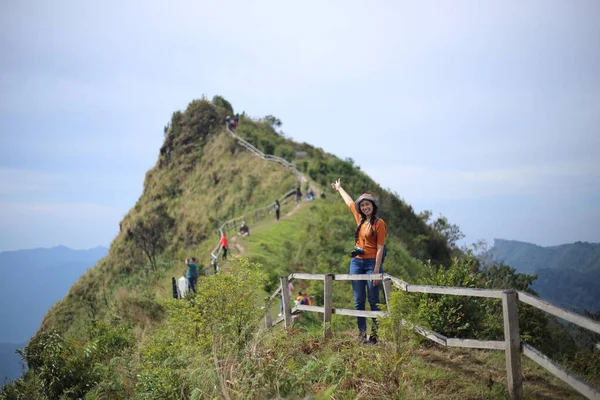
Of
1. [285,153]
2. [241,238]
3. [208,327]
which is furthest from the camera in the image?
[285,153]

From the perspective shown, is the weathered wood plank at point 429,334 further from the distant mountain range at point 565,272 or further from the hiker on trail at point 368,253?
the distant mountain range at point 565,272

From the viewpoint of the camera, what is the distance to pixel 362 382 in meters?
4.99

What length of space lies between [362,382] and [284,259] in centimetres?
1311

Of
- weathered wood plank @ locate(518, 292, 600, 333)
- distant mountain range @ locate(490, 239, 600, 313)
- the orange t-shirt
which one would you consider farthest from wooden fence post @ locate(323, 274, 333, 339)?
distant mountain range @ locate(490, 239, 600, 313)

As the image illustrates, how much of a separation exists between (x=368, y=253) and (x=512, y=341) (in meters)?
2.62

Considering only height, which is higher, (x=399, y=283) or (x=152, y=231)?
(x=152, y=231)

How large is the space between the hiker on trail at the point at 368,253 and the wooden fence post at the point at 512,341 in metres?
2.26

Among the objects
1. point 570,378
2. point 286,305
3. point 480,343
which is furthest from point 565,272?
point 570,378

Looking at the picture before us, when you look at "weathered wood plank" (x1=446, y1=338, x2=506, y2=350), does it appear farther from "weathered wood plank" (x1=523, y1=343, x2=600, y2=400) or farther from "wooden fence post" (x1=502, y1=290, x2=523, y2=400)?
"weathered wood plank" (x1=523, y1=343, x2=600, y2=400)

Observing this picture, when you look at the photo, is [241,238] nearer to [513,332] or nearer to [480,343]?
[480,343]

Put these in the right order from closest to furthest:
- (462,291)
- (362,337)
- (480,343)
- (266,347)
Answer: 1. (462,291)
2. (480,343)
3. (266,347)
4. (362,337)

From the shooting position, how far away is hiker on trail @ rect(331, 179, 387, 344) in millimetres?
6656

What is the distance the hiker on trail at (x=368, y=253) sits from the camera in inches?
262

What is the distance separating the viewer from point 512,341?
4.52 meters
